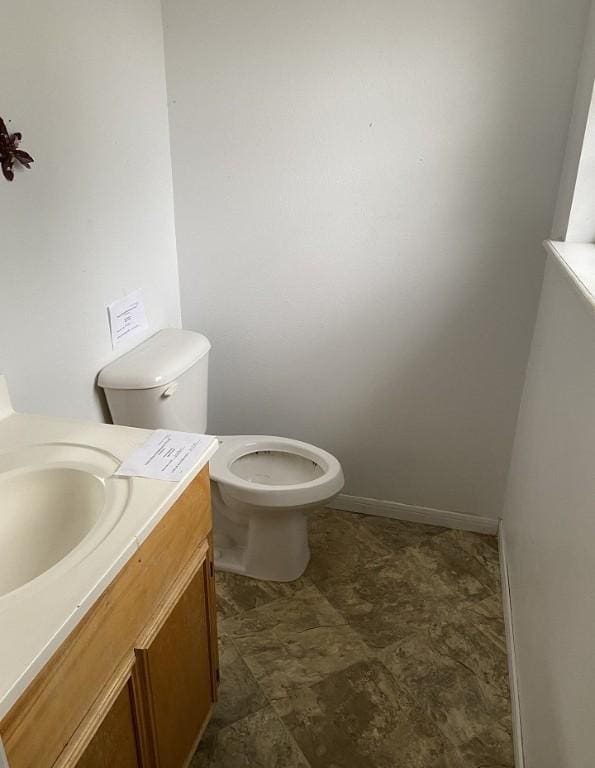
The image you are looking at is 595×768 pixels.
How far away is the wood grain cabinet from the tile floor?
0.24 meters

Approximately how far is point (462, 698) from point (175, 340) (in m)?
1.35

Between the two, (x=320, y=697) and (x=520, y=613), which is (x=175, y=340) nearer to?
(x=320, y=697)

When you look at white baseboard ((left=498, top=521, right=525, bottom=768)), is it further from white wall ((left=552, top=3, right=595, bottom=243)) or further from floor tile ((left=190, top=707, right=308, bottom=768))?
white wall ((left=552, top=3, right=595, bottom=243))

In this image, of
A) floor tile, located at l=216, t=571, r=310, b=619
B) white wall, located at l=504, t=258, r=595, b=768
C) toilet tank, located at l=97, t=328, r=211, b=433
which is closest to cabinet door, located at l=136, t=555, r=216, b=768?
floor tile, located at l=216, t=571, r=310, b=619

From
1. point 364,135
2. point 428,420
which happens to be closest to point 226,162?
point 364,135

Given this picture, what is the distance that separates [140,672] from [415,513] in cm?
151

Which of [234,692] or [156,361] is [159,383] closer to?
[156,361]

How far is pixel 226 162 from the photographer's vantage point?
2.09 metres

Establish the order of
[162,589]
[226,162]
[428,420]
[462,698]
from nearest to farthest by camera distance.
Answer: [162,589] < [462,698] < [226,162] < [428,420]

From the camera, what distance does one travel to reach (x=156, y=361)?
186 centimetres

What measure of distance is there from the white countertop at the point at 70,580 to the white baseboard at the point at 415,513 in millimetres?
1236

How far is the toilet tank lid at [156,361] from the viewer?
1.78 meters

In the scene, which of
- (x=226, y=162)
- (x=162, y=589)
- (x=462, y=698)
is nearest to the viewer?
(x=162, y=589)

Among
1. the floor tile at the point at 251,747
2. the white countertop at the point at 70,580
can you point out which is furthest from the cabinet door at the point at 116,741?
the floor tile at the point at 251,747
